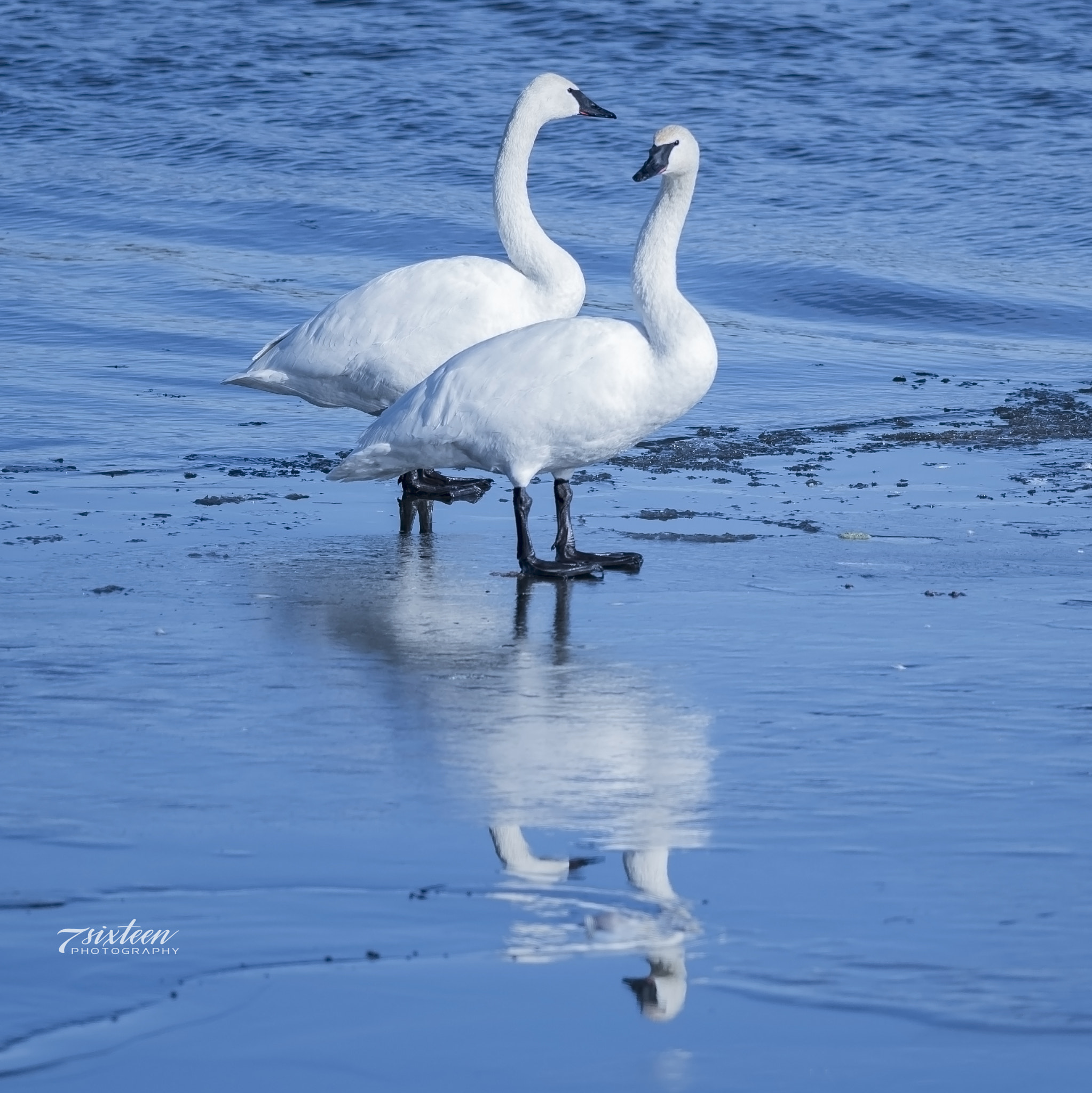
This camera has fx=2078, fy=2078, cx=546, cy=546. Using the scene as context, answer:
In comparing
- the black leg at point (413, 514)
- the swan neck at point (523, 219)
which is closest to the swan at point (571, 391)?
the black leg at point (413, 514)

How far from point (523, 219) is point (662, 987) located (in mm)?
5784

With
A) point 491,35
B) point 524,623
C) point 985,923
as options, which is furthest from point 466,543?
point 491,35

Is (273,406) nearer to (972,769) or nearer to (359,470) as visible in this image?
(359,470)

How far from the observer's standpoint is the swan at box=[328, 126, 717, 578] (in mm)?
7363

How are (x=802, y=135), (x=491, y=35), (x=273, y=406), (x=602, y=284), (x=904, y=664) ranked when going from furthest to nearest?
(x=491, y=35), (x=802, y=135), (x=602, y=284), (x=273, y=406), (x=904, y=664)

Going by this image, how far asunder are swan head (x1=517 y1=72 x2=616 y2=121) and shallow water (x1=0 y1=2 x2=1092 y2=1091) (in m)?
1.65

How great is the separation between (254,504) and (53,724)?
318cm

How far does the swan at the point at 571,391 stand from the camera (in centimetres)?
736

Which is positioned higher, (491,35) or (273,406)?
(491,35)

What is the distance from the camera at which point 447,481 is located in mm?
9102

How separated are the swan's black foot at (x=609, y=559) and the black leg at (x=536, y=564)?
16mm

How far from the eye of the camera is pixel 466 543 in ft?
27.0

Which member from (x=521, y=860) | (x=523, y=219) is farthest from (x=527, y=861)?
(x=523, y=219)

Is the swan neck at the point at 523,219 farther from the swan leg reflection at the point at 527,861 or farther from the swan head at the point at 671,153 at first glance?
the swan leg reflection at the point at 527,861
